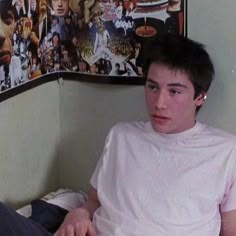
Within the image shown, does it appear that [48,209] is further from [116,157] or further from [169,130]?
[169,130]

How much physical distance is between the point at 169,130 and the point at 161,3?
15.1 inches

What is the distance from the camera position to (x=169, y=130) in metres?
1.37

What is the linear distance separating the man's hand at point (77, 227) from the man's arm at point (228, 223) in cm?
33

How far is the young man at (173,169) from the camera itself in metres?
1.33

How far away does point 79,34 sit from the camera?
1673 mm

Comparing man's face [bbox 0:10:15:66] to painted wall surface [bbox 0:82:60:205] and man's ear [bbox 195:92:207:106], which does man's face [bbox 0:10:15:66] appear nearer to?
painted wall surface [bbox 0:82:60:205]

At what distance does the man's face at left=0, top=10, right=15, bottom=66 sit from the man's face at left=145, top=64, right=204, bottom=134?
0.38 metres

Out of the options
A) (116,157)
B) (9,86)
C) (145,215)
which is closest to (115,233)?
(145,215)

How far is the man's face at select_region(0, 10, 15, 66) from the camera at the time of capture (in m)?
1.41

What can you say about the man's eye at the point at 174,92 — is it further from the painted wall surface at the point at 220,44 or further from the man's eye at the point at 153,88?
the painted wall surface at the point at 220,44

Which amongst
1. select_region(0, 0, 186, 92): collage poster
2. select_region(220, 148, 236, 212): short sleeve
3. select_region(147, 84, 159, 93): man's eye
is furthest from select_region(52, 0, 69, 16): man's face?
select_region(220, 148, 236, 212): short sleeve

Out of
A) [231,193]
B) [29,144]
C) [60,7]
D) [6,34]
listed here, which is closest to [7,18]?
[6,34]

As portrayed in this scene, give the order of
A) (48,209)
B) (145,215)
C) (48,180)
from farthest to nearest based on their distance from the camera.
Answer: (48,180), (48,209), (145,215)

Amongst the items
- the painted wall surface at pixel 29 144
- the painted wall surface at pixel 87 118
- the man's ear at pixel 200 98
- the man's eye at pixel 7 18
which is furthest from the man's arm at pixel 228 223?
the man's eye at pixel 7 18
